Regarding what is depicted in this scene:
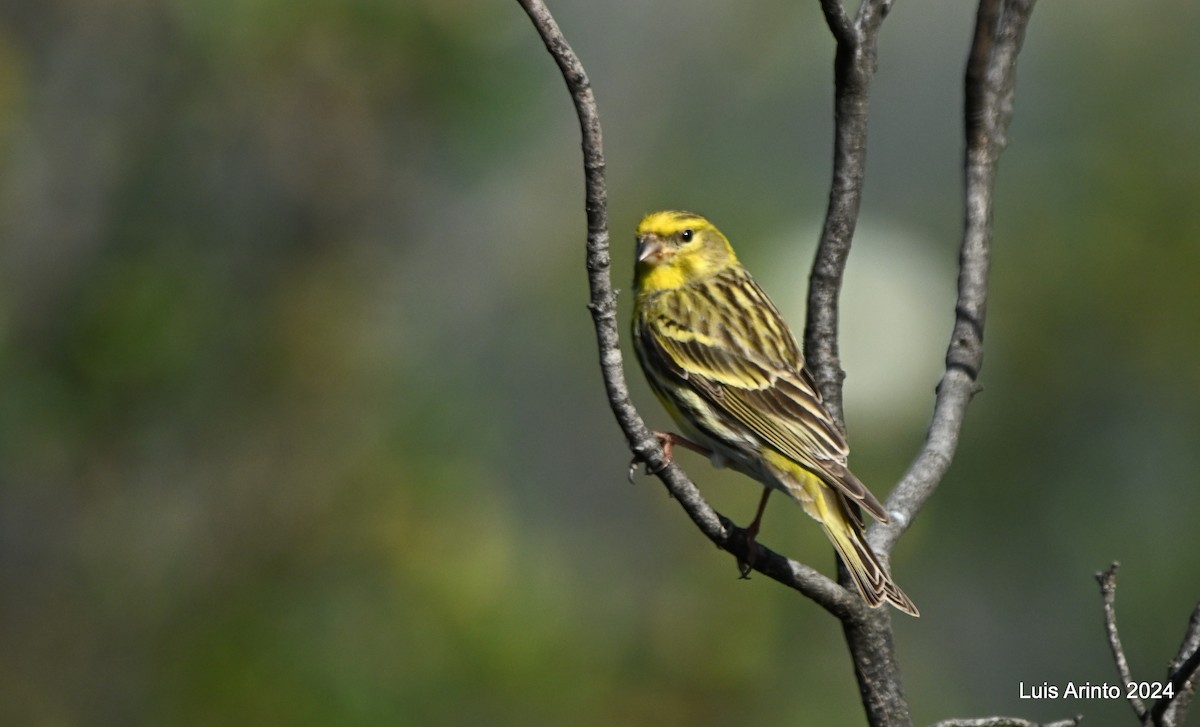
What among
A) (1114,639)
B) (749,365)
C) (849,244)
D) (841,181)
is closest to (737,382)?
(749,365)

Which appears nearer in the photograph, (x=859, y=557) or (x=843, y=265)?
(x=859, y=557)

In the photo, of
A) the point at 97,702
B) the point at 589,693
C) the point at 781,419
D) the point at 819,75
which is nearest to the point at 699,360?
the point at 781,419

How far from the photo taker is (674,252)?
4.60m

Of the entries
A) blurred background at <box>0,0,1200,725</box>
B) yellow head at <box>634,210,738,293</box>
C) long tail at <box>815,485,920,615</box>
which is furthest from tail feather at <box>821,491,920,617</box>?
blurred background at <box>0,0,1200,725</box>

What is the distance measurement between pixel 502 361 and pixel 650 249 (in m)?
3.08

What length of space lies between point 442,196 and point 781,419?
3.53 m

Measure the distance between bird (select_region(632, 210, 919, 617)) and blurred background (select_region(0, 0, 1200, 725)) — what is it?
4.67 ft

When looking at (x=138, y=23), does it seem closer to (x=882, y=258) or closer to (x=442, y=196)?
(x=442, y=196)

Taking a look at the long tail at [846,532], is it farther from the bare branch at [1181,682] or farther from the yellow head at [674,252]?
the yellow head at [674,252]

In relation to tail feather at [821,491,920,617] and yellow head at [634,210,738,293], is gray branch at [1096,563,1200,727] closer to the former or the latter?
tail feather at [821,491,920,617]

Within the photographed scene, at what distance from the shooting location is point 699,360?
4.11 metres

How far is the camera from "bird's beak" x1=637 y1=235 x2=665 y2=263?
4.54 m

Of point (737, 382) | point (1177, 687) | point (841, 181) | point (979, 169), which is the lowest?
point (1177, 687)

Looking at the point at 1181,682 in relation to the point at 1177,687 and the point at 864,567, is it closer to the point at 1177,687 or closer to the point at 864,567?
the point at 1177,687
